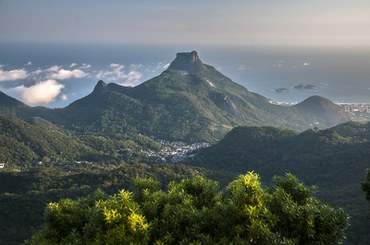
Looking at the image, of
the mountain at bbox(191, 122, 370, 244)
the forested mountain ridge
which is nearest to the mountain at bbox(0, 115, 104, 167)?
the forested mountain ridge

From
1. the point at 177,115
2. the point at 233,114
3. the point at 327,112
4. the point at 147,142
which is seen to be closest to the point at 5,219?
the point at 147,142

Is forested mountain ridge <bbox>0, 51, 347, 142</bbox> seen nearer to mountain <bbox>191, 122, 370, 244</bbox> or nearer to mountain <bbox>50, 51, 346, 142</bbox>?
mountain <bbox>50, 51, 346, 142</bbox>

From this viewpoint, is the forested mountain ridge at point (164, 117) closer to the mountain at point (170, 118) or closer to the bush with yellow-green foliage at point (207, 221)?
the mountain at point (170, 118)

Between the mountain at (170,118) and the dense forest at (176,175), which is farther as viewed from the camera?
the mountain at (170,118)

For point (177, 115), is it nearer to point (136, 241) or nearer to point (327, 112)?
point (327, 112)

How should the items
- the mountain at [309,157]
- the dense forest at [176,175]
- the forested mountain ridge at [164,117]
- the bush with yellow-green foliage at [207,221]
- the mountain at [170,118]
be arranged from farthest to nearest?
the forested mountain ridge at [164,117] < the mountain at [170,118] < the mountain at [309,157] < the dense forest at [176,175] < the bush with yellow-green foliage at [207,221]

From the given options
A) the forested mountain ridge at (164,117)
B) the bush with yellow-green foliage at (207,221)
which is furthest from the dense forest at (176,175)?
the forested mountain ridge at (164,117)
